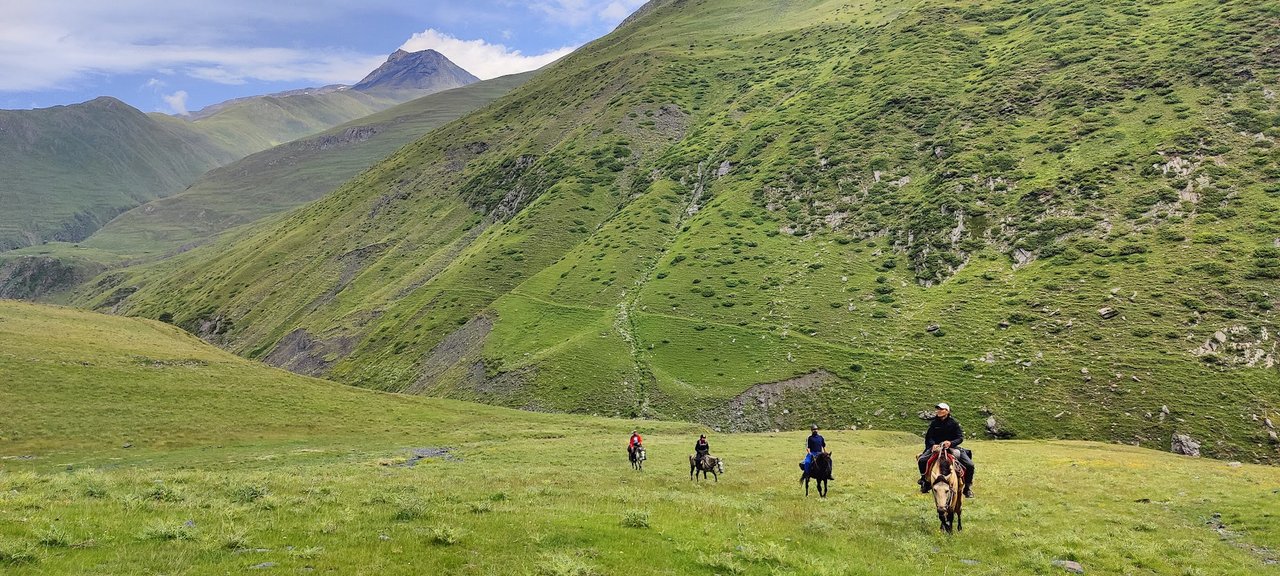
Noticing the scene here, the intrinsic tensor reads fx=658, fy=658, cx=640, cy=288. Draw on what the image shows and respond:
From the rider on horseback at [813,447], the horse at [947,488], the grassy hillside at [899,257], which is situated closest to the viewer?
the horse at [947,488]

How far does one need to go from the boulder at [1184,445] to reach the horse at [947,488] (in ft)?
170

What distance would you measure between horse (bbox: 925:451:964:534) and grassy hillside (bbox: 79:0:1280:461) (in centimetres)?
5271

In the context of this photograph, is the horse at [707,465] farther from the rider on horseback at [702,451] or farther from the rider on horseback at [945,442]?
the rider on horseback at [945,442]

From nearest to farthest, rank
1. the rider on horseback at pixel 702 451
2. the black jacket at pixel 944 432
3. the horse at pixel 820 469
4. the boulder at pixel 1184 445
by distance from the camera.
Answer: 1. the black jacket at pixel 944 432
2. the horse at pixel 820 469
3. the rider on horseback at pixel 702 451
4. the boulder at pixel 1184 445

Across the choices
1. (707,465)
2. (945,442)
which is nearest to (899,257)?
(707,465)

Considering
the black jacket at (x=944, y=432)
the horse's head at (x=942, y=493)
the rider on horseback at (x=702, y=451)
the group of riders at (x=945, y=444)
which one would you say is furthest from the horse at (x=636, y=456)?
the horse's head at (x=942, y=493)

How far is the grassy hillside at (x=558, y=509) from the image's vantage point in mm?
13273

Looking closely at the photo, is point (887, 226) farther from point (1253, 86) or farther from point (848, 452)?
point (848, 452)

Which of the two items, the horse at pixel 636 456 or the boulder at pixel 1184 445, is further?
the boulder at pixel 1184 445

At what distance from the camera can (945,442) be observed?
19.4 metres

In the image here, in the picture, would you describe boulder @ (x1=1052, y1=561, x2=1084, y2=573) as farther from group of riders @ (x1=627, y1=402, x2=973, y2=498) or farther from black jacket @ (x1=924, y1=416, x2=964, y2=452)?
black jacket @ (x1=924, y1=416, x2=964, y2=452)

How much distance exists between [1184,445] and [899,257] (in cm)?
4555

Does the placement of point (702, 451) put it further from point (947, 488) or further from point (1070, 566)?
point (1070, 566)

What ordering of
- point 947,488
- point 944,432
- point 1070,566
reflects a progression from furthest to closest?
point 944,432, point 947,488, point 1070,566
